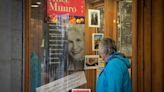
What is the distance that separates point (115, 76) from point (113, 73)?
0.04m

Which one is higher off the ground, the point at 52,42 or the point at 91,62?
the point at 52,42

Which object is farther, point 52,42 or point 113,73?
point 52,42

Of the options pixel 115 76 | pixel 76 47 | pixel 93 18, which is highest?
pixel 93 18

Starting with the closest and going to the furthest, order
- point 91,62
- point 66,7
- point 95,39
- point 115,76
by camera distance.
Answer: point 115,76, point 66,7, point 91,62, point 95,39

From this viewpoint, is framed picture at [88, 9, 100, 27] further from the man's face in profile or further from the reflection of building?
the man's face in profile

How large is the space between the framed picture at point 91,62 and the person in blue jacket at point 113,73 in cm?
76

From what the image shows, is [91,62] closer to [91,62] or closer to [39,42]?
[91,62]

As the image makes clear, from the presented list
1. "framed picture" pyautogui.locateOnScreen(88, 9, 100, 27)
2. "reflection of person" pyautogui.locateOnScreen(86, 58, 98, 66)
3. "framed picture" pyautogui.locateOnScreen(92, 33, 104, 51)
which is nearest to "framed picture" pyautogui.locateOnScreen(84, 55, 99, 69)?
"reflection of person" pyautogui.locateOnScreen(86, 58, 98, 66)

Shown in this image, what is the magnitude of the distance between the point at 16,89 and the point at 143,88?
63.8 inches

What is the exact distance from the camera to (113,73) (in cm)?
342

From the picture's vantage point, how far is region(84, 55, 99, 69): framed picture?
174 inches

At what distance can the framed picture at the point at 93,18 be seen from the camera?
459 centimetres

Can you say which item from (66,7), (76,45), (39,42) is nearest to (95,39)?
(76,45)

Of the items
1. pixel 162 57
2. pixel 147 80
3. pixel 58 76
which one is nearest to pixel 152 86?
pixel 147 80
